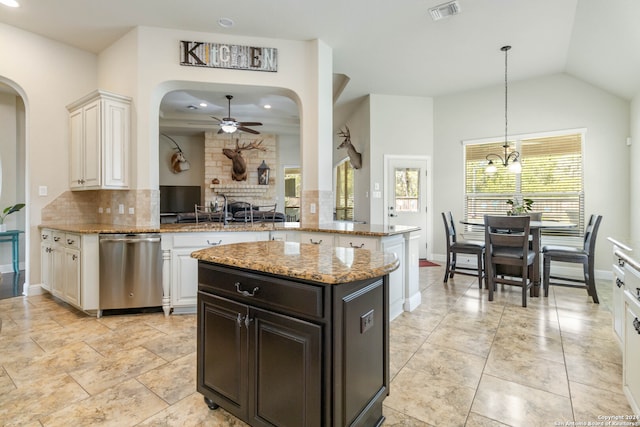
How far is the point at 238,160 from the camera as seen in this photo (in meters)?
8.61

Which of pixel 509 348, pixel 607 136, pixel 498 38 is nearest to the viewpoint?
pixel 509 348

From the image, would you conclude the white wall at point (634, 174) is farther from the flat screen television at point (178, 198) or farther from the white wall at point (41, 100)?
the flat screen television at point (178, 198)

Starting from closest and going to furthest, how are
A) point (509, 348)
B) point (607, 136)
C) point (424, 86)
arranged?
point (509, 348), point (607, 136), point (424, 86)

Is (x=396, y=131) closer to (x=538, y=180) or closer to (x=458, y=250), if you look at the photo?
(x=538, y=180)

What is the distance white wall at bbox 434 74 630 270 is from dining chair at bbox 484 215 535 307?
2015 mm

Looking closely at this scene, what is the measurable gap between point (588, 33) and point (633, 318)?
3588 mm

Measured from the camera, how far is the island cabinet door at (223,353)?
156 centimetres

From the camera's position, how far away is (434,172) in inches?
248

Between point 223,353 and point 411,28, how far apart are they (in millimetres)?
3908

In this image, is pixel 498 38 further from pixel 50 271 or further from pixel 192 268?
pixel 50 271

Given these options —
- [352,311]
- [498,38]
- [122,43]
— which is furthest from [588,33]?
[122,43]

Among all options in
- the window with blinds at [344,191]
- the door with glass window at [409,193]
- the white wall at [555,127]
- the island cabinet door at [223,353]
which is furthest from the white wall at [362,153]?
the island cabinet door at [223,353]

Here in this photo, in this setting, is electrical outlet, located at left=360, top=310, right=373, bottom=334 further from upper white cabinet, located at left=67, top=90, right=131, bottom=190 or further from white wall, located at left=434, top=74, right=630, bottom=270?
white wall, located at left=434, top=74, right=630, bottom=270

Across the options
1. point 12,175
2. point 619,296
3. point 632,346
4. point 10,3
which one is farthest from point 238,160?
point 632,346
